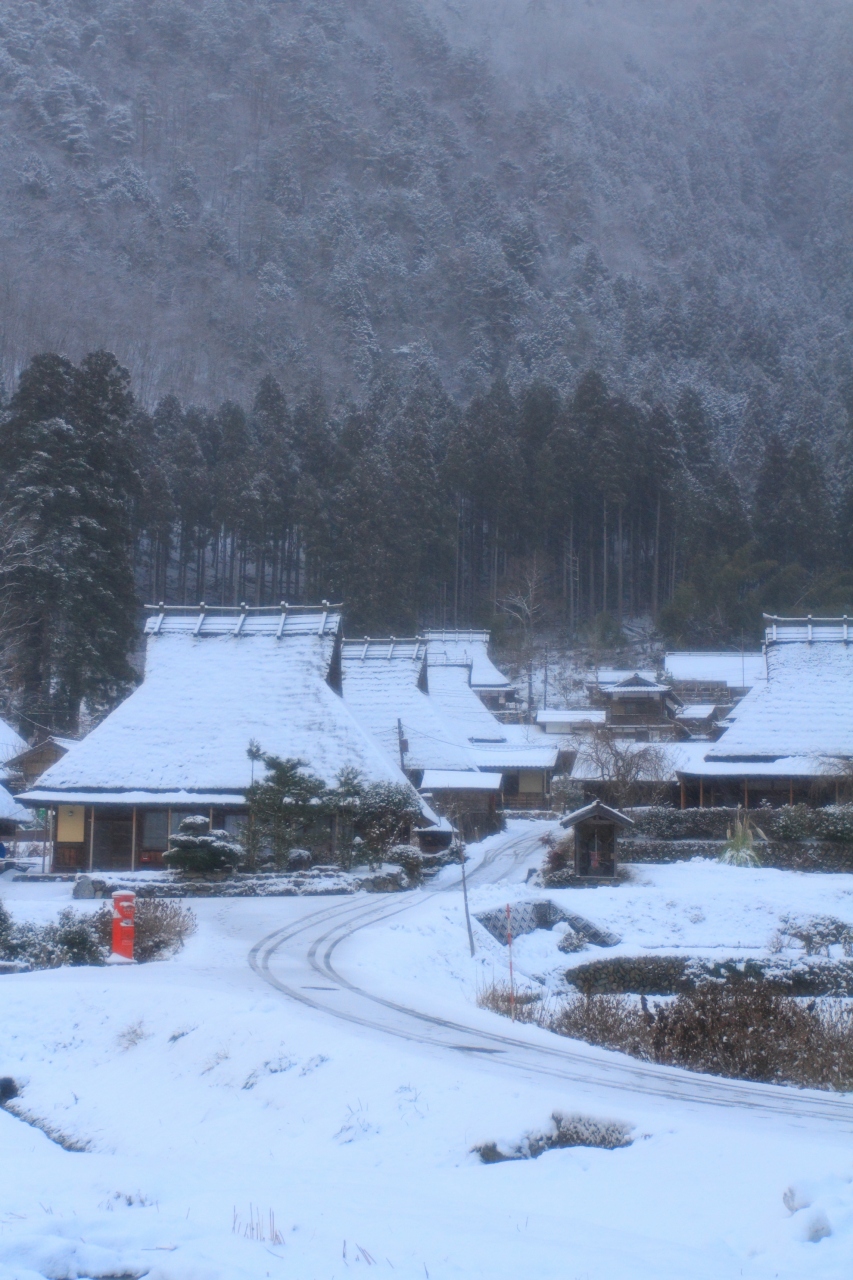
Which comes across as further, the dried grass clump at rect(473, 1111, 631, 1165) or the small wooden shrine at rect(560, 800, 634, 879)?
the small wooden shrine at rect(560, 800, 634, 879)

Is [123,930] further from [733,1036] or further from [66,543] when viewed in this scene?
[66,543]

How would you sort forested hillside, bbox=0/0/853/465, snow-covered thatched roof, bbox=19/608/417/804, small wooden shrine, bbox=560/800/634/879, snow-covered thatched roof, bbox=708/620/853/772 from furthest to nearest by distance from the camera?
forested hillside, bbox=0/0/853/465 < snow-covered thatched roof, bbox=708/620/853/772 < snow-covered thatched roof, bbox=19/608/417/804 < small wooden shrine, bbox=560/800/634/879

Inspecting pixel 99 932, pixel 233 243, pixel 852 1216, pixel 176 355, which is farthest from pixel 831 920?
pixel 233 243

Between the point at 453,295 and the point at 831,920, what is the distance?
12523 cm

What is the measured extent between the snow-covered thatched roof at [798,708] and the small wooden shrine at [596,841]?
9.83m

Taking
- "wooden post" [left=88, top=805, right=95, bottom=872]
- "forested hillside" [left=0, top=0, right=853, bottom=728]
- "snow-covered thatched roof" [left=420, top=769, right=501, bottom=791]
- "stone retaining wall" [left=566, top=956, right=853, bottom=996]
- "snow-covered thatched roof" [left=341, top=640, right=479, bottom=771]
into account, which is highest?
"forested hillside" [left=0, top=0, right=853, bottom=728]

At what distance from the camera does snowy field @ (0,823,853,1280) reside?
6.68 metres

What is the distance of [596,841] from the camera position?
28.6 meters

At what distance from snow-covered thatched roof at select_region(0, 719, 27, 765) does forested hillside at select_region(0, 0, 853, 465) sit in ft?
187

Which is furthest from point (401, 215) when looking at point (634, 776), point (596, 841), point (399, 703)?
point (596, 841)

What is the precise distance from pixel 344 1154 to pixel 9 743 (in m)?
39.3

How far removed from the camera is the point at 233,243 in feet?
487

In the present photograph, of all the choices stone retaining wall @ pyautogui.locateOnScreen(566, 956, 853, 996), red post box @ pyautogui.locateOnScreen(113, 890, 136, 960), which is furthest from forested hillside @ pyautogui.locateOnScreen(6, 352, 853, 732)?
red post box @ pyautogui.locateOnScreen(113, 890, 136, 960)

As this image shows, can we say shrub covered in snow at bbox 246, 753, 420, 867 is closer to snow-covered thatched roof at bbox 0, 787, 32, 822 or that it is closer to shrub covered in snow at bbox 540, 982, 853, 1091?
snow-covered thatched roof at bbox 0, 787, 32, 822
